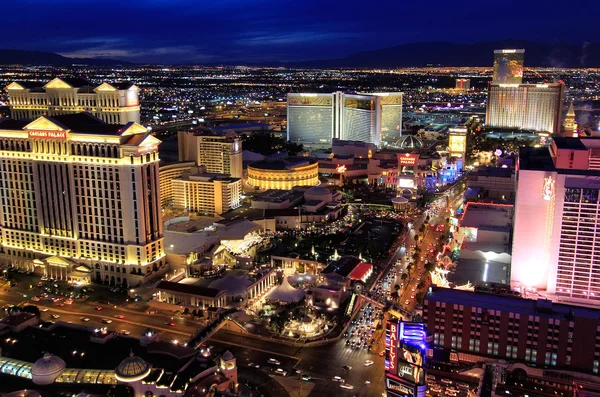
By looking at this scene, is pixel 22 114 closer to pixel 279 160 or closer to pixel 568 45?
pixel 279 160

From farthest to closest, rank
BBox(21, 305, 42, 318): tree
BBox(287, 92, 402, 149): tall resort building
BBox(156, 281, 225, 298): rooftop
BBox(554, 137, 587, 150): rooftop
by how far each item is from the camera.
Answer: BBox(287, 92, 402, 149): tall resort building
BBox(554, 137, 587, 150): rooftop
BBox(156, 281, 225, 298): rooftop
BBox(21, 305, 42, 318): tree

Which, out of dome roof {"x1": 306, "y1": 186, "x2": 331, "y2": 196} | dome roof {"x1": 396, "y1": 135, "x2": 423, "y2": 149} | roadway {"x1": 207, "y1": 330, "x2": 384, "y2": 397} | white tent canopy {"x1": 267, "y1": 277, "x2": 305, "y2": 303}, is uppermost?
dome roof {"x1": 396, "y1": 135, "x2": 423, "y2": 149}

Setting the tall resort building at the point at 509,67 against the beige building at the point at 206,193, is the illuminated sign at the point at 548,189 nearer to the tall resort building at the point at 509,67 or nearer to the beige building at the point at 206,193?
the beige building at the point at 206,193

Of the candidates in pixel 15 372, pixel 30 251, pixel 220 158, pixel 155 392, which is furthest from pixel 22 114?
pixel 155 392

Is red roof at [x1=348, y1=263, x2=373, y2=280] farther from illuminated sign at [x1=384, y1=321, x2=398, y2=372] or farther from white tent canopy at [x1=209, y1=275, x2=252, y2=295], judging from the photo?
illuminated sign at [x1=384, y1=321, x2=398, y2=372]

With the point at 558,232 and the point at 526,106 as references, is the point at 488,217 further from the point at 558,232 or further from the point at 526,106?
the point at 526,106

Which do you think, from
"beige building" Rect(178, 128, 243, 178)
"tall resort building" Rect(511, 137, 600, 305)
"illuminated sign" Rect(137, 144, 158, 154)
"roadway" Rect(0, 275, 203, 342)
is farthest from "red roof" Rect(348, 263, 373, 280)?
"beige building" Rect(178, 128, 243, 178)
